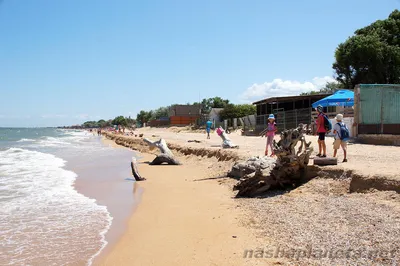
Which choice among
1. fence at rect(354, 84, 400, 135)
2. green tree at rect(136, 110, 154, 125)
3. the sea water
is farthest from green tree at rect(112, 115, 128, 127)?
the sea water

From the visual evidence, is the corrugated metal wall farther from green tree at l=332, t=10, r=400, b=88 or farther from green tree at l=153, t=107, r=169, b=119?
green tree at l=153, t=107, r=169, b=119

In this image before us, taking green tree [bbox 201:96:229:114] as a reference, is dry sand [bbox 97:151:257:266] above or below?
below

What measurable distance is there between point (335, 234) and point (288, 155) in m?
3.29

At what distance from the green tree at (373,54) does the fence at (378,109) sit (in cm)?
2117

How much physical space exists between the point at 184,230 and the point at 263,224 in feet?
4.65

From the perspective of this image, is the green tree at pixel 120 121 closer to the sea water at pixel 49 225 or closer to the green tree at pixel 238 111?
the green tree at pixel 238 111

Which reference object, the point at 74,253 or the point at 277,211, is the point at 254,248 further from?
the point at 74,253

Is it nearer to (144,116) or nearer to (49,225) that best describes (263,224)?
(49,225)

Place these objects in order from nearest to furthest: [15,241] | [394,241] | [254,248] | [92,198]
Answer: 1. [394,241]
2. [254,248]
3. [15,241]
4. [92,198]

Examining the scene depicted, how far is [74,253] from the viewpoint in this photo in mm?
5395

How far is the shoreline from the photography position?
4.96 m

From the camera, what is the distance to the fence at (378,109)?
50.4 ft

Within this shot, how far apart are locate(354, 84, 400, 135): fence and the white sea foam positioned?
12464mm

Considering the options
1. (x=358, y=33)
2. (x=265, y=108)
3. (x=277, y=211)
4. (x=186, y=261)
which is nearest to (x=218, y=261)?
(x=186, y=261)
